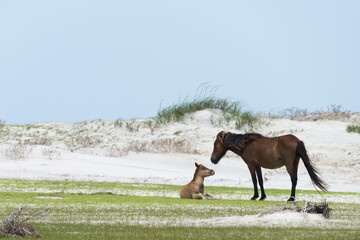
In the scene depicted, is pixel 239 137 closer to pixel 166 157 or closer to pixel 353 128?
pixel 166 157

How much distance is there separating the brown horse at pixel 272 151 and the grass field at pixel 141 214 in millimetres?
1575

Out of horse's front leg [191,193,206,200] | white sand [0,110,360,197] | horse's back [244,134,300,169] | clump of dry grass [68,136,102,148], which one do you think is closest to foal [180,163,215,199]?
horse's front leg [191,193,206,200]

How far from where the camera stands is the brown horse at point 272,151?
17.2 m

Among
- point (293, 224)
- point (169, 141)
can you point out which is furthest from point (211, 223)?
point (169, 141)

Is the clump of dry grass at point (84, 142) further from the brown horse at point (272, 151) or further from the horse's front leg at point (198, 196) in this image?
Result: the horse's front leg at point (198, 196)

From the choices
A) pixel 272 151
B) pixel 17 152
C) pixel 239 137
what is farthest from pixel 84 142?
pixel 272 151

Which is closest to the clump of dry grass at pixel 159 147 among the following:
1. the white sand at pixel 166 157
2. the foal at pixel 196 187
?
the white sand at pixel 166 157

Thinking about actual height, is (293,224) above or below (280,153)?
below

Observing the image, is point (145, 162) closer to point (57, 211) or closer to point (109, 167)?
point (109, 167)

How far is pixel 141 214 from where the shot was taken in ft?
43.0

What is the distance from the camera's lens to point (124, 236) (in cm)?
948

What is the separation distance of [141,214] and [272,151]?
5617mm

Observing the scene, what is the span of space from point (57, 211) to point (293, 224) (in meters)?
4.99

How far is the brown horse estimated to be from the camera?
56.5 feet
